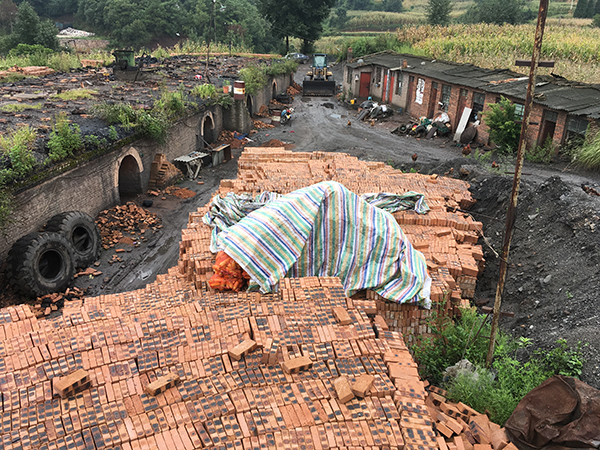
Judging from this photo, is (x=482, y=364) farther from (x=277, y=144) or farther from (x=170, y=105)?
(x=277, y=144)

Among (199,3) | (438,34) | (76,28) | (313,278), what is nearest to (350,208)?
(313,278)

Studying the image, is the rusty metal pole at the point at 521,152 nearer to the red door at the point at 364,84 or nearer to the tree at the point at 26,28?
the red door at the point at 364,84

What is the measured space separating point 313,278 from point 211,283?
1666 millimetres

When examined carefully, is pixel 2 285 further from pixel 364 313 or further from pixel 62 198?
pixel 364 313

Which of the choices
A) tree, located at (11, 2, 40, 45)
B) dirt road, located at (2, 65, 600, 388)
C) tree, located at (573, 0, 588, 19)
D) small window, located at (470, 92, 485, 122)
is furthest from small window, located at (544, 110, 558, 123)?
tree, located at (573, 0, 588, 19)

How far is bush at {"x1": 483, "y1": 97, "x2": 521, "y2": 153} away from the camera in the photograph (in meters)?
17.4

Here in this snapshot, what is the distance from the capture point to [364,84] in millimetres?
33594

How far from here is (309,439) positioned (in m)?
4.22

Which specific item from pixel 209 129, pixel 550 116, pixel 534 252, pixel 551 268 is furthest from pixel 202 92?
pixel 551 268

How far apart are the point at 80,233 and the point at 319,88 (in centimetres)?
2695

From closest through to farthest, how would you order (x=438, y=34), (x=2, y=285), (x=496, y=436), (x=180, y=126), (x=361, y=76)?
(x=496, y=436) < (x=2, y=285) < (x=180, y=126) < (x=361, y=76) < (x=438, y=34)

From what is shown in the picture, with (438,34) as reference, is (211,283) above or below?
below

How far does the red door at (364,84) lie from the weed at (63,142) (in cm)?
2476

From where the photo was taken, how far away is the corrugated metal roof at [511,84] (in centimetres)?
1588
